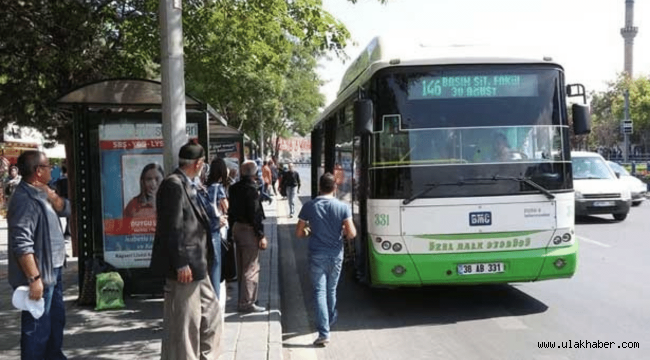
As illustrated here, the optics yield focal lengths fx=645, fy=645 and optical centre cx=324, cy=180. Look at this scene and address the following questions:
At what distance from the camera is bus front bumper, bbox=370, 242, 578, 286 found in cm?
712

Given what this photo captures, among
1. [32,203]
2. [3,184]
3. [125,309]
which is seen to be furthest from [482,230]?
[3,184]

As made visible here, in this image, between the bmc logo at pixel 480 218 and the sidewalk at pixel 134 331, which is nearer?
the sidewalk at pixel 134 331

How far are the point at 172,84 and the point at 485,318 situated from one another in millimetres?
4285

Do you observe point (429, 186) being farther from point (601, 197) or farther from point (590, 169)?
point (590, 169)

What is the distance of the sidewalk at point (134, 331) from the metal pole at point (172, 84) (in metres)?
1.70

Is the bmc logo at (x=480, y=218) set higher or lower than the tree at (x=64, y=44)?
lower

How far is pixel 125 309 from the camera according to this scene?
7.45m

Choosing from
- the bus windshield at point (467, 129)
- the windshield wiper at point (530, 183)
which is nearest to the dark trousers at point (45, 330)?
the bus windshield at point (467, 129)

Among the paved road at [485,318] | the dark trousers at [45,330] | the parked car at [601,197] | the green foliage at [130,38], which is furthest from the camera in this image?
the parked car at [601,197]

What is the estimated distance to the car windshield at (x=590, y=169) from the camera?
17016mm

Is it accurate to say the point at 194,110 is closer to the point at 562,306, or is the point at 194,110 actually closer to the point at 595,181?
the point at 562,306

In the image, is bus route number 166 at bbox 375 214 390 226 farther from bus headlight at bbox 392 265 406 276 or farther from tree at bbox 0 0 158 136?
tree at bbox 0 0 158 136

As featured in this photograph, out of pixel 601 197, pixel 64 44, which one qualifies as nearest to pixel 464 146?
pixel 64 44

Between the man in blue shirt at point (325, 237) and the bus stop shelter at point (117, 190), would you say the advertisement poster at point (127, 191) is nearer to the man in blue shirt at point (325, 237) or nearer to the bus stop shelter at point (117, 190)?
the bus stop shelter at point (117, 190)
